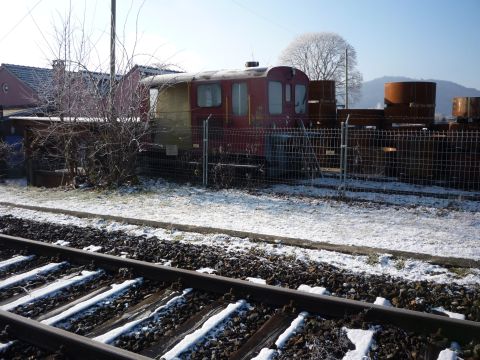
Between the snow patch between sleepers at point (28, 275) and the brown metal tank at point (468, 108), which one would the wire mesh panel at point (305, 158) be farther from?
the snow patch between sleepers at point (28, 275)

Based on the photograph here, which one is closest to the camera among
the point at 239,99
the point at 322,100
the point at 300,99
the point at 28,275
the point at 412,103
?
the point at 28,275

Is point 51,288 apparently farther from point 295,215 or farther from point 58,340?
point 295,215

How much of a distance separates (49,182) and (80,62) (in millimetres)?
3715

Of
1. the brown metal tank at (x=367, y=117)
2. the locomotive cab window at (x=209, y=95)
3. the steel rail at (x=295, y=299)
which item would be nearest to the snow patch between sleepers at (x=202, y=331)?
the steel rail at (x=295, y=299)

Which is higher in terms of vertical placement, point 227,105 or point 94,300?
point 227,105

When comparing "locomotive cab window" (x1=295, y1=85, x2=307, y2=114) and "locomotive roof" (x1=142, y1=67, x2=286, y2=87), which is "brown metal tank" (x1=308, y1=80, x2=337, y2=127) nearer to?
"locomotive cab window" (x1=295, y1=85, x2=307, y2=114)

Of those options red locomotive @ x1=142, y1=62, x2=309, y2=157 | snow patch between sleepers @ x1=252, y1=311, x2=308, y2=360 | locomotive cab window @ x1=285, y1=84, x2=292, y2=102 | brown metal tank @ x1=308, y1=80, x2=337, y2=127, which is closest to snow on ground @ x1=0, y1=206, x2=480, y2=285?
snow patch between sleepers @ x1=252, y1=311, x2=308, y2=360

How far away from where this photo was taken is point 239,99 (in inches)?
485

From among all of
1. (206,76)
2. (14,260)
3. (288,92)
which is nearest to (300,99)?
(288,92)

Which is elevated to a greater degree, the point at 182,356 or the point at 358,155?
the point at 358,155

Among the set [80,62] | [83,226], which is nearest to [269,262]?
[83,226]

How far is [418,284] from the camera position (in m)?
4.55

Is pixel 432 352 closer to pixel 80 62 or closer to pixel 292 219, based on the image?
pixel 292 219

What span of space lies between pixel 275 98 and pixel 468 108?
6.24 metres
